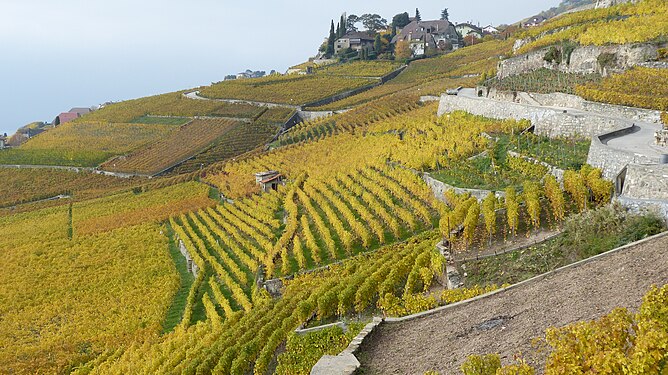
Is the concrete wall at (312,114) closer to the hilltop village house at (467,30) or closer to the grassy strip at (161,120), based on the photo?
the grassy strip at (161,120)

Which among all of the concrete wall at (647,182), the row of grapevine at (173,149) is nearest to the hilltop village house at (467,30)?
the row of grapevine at (173,149)

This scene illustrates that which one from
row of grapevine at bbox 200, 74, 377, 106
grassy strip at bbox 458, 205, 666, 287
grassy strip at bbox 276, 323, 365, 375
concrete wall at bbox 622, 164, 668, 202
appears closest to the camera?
grassy strip at bbox 276, 323, 365, 375

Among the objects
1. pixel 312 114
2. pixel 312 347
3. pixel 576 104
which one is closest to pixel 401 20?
pixel 312 114

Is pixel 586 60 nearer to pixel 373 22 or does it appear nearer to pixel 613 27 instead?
pixel 613 27

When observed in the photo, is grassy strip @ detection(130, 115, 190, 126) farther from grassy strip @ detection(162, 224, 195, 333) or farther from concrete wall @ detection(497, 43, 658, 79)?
concrete wall @ detection(497, 43, 658, 79)

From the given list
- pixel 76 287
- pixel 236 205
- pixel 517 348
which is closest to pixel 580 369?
pixel 517 348

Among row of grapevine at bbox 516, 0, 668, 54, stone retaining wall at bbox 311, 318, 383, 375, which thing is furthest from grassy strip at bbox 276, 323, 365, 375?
row of grapevine at bbox 516, 0, 668, 54

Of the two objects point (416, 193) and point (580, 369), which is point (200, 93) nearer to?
point (416, 193)
